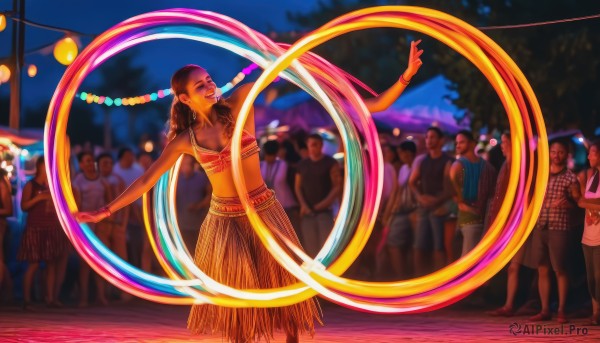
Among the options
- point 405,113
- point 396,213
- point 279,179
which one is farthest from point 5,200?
point 405,113

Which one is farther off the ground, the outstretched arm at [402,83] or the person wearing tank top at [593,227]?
the outstretched arm at [402,83]

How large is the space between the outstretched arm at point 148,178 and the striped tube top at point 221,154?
13 centimetres

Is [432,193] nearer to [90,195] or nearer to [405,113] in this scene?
[90,195]

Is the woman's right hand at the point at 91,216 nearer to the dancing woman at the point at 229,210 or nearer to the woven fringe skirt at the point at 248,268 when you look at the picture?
the dancing woman at the point at 229,210

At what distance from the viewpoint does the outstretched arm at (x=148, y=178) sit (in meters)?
7.22

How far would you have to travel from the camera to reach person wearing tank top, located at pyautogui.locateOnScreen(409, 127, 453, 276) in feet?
38.1

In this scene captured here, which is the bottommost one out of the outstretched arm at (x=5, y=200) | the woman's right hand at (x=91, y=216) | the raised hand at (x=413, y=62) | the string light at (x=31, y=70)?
the woman's right hand at (x=91, y=216)

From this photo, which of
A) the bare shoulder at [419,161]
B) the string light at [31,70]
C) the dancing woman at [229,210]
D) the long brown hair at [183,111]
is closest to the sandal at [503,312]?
the bare shoulder at [419,161]

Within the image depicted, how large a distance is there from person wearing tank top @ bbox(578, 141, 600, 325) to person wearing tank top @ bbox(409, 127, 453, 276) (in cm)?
194

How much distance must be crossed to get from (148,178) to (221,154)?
0.54 meters

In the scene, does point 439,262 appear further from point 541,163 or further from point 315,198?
point 541,163

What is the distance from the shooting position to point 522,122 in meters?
8.10

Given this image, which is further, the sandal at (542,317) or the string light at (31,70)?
the string light at (31,70)

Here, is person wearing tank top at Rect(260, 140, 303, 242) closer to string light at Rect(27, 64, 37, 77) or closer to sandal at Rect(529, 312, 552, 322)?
sandal at Rect(529, 312, 552, 322)
